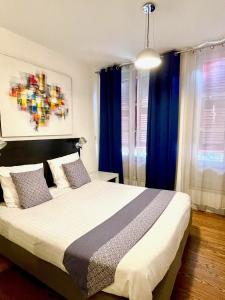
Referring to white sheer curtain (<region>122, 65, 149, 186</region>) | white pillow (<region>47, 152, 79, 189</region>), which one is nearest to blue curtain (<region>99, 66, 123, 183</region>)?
white sheer curtain (<region>122, 65, 149, 186</region>)

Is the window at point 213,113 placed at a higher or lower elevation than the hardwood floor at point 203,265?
higher

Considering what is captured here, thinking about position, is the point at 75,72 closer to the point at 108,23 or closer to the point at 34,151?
the point at 108,23

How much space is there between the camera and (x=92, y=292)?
1192 millimetres

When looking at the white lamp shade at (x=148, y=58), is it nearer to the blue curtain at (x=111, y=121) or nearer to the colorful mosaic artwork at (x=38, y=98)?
the colorful mosaic artwork at (x=38, y=98)

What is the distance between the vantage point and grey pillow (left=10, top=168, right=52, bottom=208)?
6.51 ft

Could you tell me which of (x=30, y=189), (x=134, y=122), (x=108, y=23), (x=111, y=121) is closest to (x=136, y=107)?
(x=134, y=122)

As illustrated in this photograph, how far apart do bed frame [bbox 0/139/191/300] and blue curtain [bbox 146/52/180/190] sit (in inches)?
54.8

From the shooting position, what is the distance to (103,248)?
1.29 m

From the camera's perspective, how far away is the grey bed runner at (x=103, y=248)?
3.86 feet

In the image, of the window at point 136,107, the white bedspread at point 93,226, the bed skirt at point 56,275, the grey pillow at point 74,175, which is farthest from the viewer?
the window at point 136,107

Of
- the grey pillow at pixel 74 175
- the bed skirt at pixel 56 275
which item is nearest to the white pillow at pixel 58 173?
the grey pillow at pixel 74 175

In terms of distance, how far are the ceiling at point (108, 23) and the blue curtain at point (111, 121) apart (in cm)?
73

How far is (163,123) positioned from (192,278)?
2.20m

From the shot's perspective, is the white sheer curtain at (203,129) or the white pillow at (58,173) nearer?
the white pillow at (58,173)
